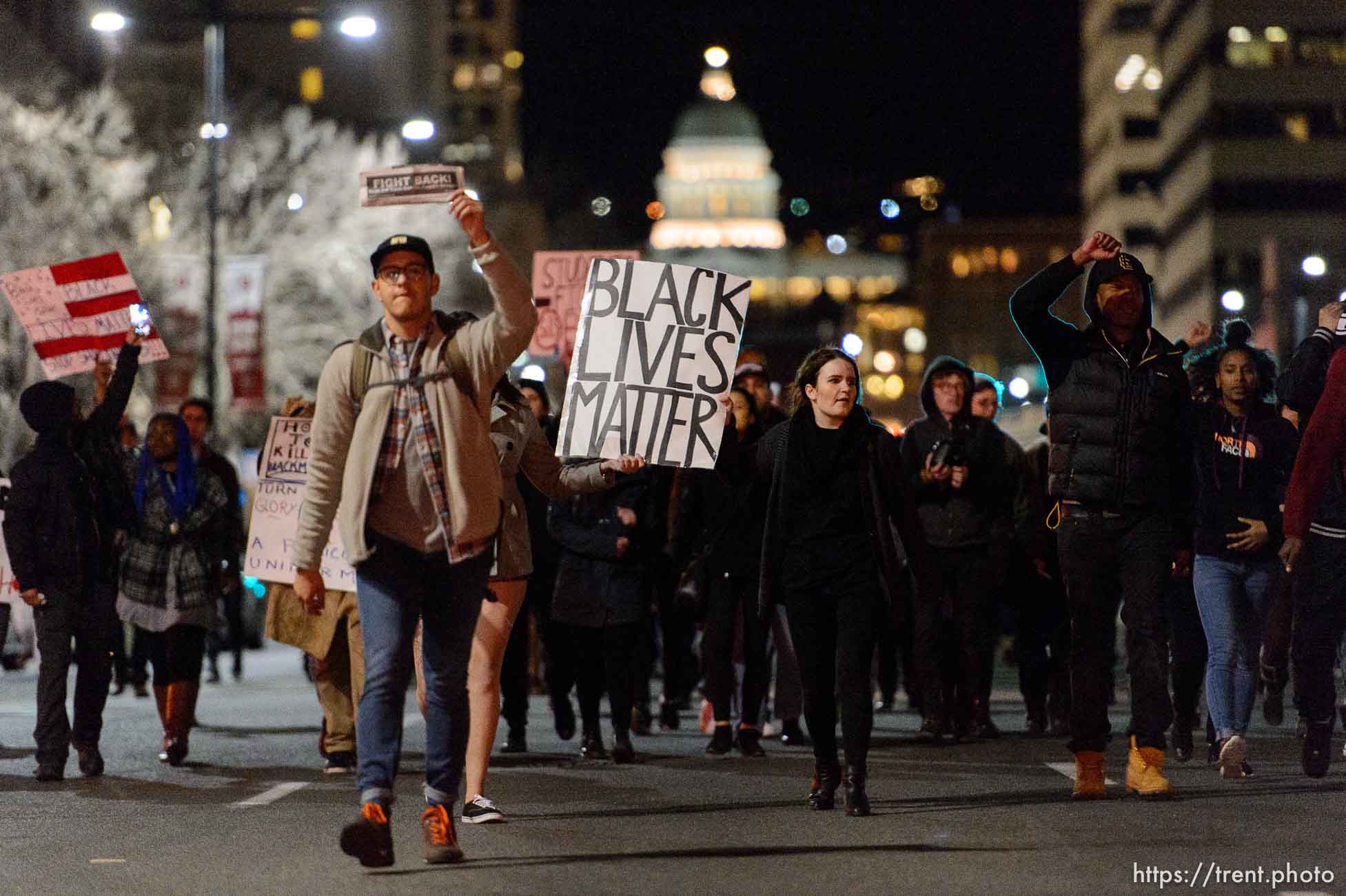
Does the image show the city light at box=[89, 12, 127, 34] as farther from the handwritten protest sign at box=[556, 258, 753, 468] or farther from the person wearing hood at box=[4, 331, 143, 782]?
the handwritten protest sign at box=[556, 258, 753, 468]

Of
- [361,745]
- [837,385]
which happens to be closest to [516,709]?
[837,385]

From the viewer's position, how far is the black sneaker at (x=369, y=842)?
7195mm

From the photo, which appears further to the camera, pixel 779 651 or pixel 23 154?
pixel 23 154

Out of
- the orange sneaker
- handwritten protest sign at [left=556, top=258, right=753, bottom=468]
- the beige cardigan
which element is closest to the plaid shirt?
the beige cardigan

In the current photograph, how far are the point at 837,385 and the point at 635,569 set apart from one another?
316 cm

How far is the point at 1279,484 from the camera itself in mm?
10914

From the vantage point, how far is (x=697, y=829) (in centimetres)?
861

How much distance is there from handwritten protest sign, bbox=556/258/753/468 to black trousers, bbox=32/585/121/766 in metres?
2.76

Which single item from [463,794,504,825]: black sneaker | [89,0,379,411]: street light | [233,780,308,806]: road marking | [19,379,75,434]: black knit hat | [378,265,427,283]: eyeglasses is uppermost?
[89,0,379,411]: street light

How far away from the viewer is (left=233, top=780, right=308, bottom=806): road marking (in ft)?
32.3

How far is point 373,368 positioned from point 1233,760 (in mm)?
4558


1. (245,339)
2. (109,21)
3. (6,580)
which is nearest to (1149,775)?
(6,580)

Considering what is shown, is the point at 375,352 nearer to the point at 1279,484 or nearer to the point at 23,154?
the point at 1279,484

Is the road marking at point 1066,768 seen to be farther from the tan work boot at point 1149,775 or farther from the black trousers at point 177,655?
the black trousers at point 177,655
